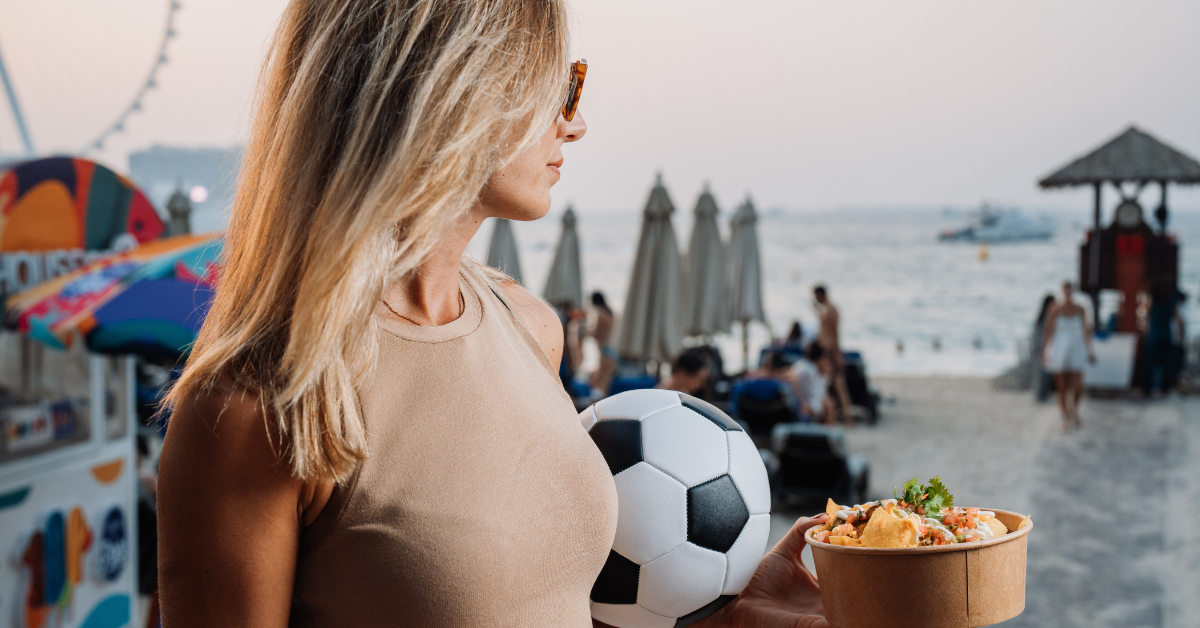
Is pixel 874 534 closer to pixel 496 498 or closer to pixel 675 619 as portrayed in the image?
pixel 675 619

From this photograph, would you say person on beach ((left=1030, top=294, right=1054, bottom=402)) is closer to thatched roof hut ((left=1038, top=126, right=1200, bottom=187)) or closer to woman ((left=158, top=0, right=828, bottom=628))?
thatched roof hut ((left=1038, top=126, right=1200, bottom=187))

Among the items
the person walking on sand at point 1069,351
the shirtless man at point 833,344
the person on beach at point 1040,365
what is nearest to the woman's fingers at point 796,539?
the shirtless man at point 833,344

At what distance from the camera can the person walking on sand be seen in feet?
34.1

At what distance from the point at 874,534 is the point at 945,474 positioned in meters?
7.95

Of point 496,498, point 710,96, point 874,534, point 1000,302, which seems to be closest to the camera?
point 496,498

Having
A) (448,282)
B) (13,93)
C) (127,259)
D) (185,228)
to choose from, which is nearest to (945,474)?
(127,259)

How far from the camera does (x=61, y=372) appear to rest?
4457 millimetres

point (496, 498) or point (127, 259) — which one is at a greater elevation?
point (127, 259)

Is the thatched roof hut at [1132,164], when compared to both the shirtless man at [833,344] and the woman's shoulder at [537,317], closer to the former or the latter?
the shirtless man at [833,344]

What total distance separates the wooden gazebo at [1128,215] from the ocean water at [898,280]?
7.09ft

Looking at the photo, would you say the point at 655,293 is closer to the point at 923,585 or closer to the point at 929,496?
the point at 929,496

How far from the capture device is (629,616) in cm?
132

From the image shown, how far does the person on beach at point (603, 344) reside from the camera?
28.0 feet

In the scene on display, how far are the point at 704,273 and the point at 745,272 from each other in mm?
2095
